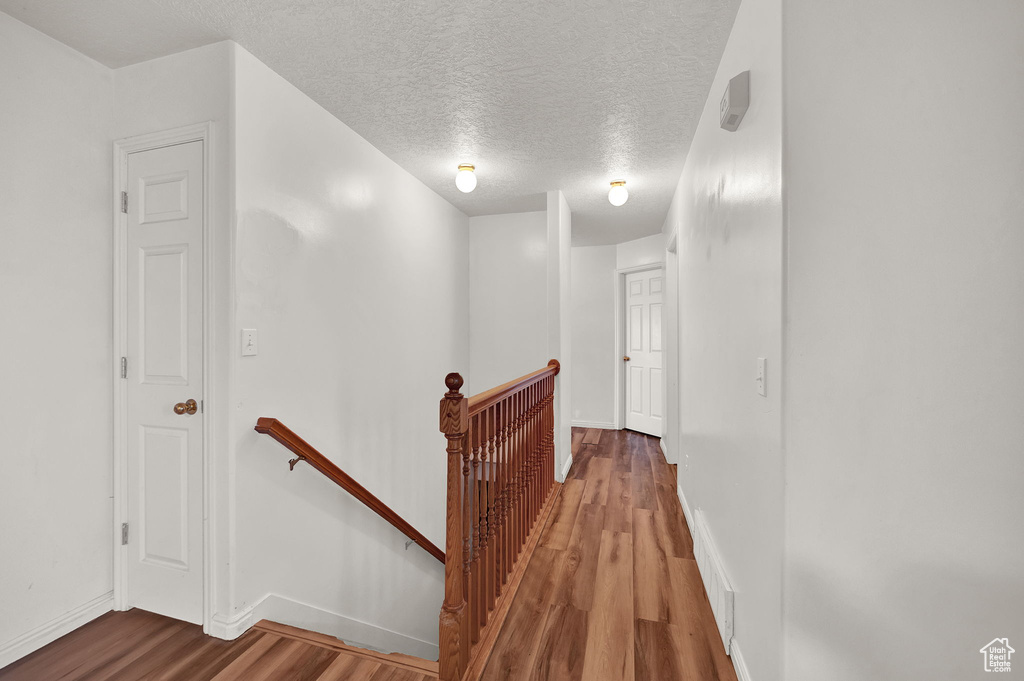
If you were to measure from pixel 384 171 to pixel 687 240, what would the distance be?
2010 mm

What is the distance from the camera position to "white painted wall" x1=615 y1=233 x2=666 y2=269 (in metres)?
5.12

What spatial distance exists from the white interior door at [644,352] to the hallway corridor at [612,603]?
1.99 metres

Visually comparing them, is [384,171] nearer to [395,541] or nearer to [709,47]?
[709,47]

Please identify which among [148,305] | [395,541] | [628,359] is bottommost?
[395,541]

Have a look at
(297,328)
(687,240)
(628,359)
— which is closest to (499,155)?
(687,240)

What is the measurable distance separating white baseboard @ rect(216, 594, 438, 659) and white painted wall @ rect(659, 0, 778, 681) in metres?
1.83

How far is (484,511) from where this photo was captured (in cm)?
193

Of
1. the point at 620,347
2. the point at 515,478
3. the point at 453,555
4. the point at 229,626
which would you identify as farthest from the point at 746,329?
the point at 620,347

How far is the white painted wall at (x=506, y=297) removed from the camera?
4.14 meters

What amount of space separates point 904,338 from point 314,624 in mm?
2508

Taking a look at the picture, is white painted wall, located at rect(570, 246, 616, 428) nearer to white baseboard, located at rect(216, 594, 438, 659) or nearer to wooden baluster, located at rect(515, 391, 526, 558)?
wooden baluster, located at rect(515, 391, 526, 558)

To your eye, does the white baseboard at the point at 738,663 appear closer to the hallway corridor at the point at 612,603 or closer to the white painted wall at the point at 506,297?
the hallway corridor at the point at 612,603

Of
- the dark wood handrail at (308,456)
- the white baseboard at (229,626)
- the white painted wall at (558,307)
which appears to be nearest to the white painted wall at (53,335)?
the white baseboard at (229,626)

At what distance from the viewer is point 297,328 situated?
2.07 m
